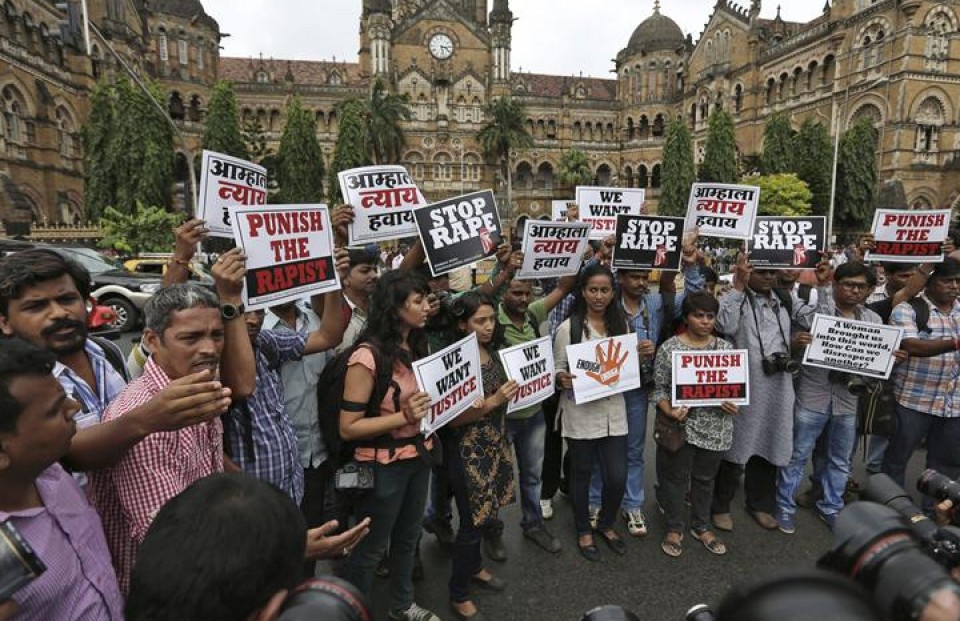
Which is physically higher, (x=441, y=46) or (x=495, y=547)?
(x=441, y=46)

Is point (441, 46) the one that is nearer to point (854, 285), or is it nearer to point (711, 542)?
point (854, 285)

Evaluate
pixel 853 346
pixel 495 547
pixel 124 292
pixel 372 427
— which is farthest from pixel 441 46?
pixel 372 427

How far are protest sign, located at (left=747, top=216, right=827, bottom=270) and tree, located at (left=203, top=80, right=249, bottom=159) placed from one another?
35.3 meters

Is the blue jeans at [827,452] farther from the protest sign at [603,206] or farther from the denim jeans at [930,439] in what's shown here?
the protest sign at [603,206]

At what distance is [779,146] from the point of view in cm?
3562

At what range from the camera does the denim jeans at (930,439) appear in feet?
13.9

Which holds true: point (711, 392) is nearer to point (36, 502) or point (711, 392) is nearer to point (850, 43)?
point (36, 502)

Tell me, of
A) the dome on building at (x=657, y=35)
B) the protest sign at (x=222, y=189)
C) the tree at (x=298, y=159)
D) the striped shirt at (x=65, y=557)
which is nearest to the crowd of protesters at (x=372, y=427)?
the striped shirt at (x=65, y=557)

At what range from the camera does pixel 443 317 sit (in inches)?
150

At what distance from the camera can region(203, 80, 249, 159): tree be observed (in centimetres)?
3356

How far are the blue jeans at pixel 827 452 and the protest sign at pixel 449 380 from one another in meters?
2.85

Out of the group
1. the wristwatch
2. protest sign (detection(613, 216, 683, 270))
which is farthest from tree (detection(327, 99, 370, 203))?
the wristwatch

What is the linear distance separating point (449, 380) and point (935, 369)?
3989 mm

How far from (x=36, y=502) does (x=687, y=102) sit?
57.7 m
